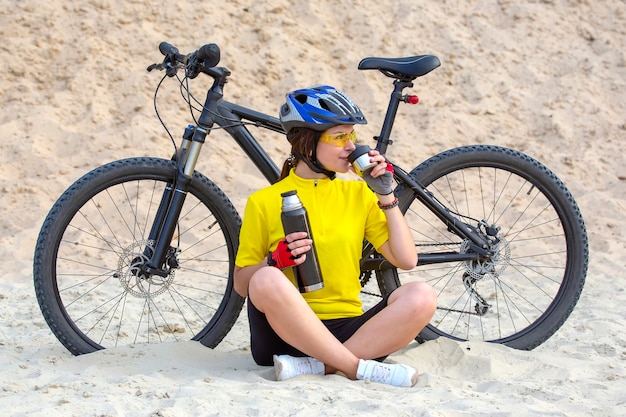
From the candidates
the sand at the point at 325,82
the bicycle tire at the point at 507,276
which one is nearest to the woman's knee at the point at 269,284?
the bicycle tire at the point at 507,276

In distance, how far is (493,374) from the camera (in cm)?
382

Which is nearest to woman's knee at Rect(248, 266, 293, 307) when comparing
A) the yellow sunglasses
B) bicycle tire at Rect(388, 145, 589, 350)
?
the yellow sunglasses

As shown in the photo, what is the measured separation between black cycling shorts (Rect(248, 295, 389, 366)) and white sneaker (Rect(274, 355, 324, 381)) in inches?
3.3

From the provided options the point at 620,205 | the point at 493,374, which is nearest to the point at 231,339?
the point at 493,374

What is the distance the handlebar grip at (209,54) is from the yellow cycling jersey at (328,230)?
62 centimetres

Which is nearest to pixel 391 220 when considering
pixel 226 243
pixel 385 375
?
pixel 385 375

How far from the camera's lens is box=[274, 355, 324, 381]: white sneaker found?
3.60 meters

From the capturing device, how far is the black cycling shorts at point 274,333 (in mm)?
3727

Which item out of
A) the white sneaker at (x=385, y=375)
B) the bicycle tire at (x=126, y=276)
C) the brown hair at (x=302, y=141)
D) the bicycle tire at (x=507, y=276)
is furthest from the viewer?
the bicycle tire at (x=507, y=276)

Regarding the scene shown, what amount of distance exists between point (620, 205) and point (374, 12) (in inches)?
102

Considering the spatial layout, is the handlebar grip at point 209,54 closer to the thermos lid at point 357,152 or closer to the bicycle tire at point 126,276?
the bicycle tire at point 126,276

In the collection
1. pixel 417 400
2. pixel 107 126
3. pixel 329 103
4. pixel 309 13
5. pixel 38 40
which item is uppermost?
pixel 309 13

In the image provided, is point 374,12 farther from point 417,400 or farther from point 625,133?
point 417,400

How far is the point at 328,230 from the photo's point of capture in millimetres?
3662
